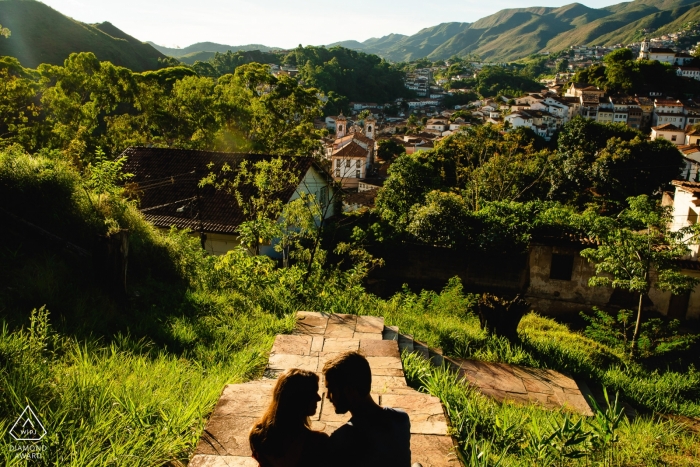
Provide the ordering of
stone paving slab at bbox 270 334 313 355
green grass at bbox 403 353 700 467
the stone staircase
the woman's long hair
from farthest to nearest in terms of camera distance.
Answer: stone paving slab at bbox 270 334 313 355
green grass at bbox 403 353 700 467
the stone staircase
the woman's long hair

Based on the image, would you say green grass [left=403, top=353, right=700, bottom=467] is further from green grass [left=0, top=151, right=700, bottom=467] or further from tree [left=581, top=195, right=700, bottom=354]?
tree [left=581, top=195, right=700, bottom=354]

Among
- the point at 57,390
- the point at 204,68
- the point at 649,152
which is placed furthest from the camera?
the point at 204,68

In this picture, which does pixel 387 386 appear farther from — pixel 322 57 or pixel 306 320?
pixel 322 57

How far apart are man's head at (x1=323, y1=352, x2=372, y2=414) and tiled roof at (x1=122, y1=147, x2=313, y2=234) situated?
36.3 feet

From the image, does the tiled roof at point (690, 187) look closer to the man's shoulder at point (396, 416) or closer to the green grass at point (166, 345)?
the green grass at point (166, 345)

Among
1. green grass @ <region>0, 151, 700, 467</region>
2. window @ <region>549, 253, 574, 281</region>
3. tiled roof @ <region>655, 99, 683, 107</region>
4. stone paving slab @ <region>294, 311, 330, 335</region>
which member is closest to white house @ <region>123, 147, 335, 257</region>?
green grass @ <region>0, 151, 700, 467</region>

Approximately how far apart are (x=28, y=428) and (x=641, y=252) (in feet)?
28.8

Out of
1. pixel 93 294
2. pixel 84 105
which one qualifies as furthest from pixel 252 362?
pixel 84 105

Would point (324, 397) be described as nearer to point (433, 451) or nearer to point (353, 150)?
point (433, 451)

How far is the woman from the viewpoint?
1.98 meters

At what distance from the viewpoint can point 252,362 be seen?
4.19 meters

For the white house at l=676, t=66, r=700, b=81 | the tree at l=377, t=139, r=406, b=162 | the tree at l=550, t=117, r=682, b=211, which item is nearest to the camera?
the tree at l=550, t=117, r=682, b=211

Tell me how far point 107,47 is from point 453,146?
66501 mm

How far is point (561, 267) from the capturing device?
38.5 feet
